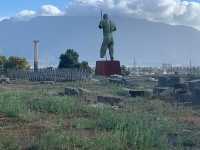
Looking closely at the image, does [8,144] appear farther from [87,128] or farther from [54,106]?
[54,106]

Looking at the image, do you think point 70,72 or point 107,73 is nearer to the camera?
point 70,72

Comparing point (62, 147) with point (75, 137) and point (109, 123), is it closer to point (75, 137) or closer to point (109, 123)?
point (75, 137)

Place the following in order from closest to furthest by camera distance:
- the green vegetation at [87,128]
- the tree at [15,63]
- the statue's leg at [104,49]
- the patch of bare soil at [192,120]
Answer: the green vegetation at [87,128] < the patch of bare soil at [192,120] < the statue's leg at [104,49] < the tree at [15,63]

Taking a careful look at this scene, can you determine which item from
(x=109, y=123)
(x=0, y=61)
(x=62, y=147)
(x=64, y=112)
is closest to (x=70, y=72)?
(x=0, y=61)

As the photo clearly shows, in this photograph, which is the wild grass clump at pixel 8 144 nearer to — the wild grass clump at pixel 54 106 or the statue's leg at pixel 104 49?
the wild grass clump at pixel 54 106

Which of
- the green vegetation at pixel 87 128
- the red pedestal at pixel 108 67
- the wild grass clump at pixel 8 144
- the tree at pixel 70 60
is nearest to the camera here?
the wild grass clump at pixel 8 144

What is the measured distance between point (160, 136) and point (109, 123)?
1478 mm

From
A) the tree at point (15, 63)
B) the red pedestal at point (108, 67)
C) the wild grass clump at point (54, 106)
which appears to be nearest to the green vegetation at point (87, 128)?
the wild grass clump at point (54, 106)

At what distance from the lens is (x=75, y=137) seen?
1009cm

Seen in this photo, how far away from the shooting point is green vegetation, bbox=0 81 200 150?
973cm

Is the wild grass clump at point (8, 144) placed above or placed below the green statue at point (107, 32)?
below

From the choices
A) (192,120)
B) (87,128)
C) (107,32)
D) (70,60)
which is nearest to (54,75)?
(107,32)

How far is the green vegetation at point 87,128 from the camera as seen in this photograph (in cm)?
973

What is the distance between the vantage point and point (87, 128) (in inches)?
470
